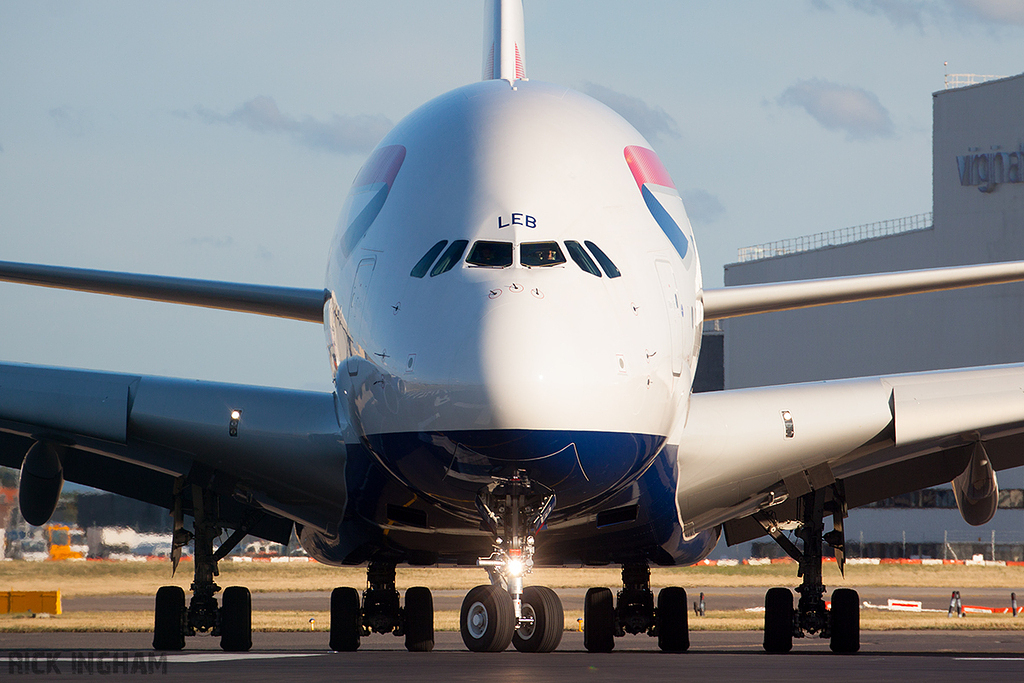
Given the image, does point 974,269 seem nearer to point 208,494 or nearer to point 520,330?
point 520,330

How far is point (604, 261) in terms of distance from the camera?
41.0 feet

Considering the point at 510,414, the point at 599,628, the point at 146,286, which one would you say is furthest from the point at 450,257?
the point at 599,628

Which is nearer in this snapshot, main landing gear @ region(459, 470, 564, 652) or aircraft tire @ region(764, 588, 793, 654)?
main landing gear @ region(459, 470, 564, 652)

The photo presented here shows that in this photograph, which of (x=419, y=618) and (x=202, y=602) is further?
(x=419, y=618)

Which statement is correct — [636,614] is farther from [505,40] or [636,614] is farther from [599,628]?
[505,40]

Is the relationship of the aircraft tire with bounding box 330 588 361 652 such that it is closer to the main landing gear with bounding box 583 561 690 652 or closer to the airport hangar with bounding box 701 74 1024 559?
the main landing gear with bounding box 583 561 690 652

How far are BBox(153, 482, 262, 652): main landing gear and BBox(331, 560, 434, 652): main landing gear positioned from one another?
1.44m

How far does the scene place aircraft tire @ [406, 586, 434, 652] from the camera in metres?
17.5

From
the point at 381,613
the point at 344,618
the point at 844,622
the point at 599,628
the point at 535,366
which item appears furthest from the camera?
the point at 381,613

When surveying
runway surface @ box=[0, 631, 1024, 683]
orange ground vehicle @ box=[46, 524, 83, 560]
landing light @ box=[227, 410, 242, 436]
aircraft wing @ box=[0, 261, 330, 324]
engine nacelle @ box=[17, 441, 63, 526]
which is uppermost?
aircraft wing @ box=[0, 261, 330, 324]

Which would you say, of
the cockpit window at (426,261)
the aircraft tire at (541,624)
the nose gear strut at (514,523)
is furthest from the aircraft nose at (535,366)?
the aircraft tire at (541,624)

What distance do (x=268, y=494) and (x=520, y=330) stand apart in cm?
576

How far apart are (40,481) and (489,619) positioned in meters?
6.75

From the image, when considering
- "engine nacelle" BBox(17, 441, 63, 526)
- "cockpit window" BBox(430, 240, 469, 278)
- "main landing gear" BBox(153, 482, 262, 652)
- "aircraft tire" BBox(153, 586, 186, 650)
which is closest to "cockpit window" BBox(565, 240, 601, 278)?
"cockpit window" BBox(430, 240, 469, 278)
